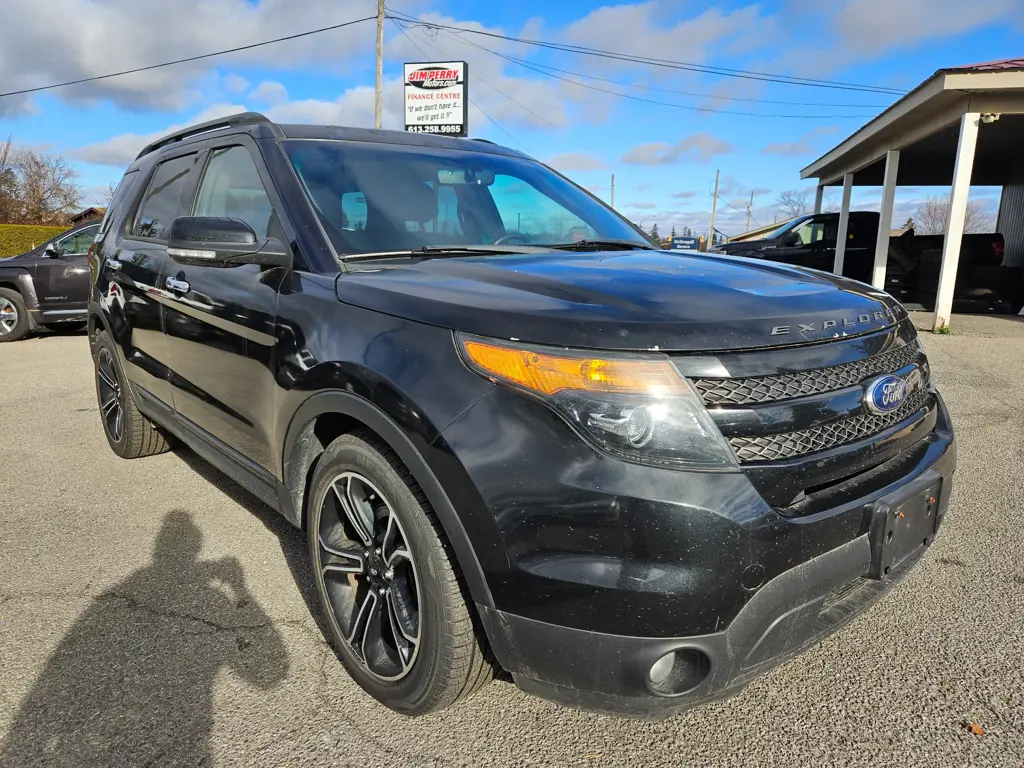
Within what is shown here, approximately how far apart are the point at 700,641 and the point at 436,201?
6.77 ft

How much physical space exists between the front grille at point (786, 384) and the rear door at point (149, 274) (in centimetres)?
267

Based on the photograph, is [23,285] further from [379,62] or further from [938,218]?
[938,218]

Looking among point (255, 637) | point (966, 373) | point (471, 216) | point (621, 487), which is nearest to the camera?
point (621, 487)

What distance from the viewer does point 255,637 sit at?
2537 millimetres

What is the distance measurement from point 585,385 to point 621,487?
0.81ft

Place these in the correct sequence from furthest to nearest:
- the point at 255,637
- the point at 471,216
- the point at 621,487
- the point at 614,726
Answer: the point at 471,216 < the point at 255,637 < the point at 614,726 < the point at 621,487

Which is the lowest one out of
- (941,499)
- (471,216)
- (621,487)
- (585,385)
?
(941,499)

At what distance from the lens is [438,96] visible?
19141mm

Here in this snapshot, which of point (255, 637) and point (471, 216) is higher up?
point (471, 216)

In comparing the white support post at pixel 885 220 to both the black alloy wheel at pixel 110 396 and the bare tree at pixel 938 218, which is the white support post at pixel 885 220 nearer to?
the black alloy wheel at pixel 110 396

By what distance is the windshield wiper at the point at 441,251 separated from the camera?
2.43m

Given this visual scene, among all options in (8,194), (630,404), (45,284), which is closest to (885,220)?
(630,404)

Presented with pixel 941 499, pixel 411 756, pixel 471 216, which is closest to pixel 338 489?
pixel 411 756

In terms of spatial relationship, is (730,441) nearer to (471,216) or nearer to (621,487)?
(621,487)
